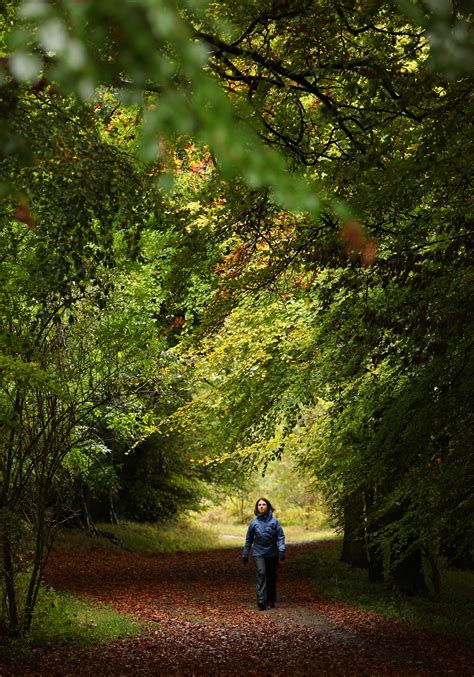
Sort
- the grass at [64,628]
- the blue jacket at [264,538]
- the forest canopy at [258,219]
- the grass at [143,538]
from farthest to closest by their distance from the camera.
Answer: the grass at [143,538] → the blue jacket at [264,538] → the grass at [64,628] → the forest canopy at [258,219]

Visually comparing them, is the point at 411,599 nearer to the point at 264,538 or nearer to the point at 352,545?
the point at 264,538

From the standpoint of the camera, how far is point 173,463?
27844 millimetres

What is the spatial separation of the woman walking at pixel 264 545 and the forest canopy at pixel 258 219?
1.39 m

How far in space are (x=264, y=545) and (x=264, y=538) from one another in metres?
0.13

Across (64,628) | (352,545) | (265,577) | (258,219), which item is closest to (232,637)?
(64,628)

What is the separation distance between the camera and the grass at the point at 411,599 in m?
12.4

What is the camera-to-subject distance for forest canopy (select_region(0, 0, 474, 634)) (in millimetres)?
3027

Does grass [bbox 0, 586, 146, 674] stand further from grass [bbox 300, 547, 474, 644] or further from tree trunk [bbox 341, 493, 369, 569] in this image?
tree trunk [bbox 341, 493, 369, 569]

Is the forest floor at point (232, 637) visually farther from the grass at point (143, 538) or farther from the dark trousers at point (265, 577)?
the grass at point (143, 538)

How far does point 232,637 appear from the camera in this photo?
1103 cm

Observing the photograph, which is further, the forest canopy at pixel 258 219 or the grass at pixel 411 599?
the grass at pixel 411 599

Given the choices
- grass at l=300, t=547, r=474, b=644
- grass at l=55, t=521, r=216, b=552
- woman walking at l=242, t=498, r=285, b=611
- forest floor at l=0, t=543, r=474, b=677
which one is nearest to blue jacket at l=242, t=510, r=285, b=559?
woman walking at l=242, t=498, r=285, b=611

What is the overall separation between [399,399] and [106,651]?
4.69 m

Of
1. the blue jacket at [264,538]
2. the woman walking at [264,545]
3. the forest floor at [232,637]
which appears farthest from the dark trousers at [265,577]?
the forest floor at [232,637]
